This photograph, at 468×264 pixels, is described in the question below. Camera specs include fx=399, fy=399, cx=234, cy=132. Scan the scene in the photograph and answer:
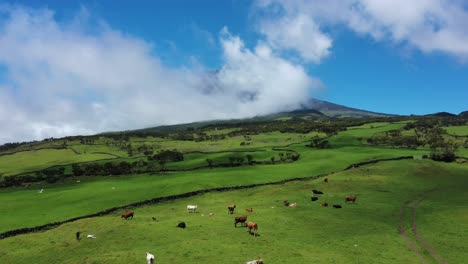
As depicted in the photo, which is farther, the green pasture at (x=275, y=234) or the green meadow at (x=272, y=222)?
the green meadow at (x=272, y=222)

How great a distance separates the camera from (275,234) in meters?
49.3

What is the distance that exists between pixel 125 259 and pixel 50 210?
51372mm

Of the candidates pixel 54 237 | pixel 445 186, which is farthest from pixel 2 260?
pixel 445 186

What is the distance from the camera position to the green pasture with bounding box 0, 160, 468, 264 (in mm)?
41594

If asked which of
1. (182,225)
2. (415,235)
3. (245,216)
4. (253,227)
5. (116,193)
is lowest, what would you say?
(415,235)

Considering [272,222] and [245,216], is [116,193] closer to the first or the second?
[245,216]

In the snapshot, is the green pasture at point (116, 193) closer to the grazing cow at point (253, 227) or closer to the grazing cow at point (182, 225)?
the grazing cow at point (182, 225)

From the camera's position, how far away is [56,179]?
5871 inches

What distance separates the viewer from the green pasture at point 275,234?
1638 inches

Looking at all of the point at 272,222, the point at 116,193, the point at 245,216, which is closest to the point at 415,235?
the point at 272,222

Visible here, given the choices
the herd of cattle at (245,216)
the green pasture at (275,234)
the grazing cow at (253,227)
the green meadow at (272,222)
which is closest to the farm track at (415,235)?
the green meadow at (272,222)

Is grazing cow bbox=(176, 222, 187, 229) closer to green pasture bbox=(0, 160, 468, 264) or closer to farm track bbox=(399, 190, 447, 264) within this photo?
green pasture bbox=(0, 160, 468, 264)

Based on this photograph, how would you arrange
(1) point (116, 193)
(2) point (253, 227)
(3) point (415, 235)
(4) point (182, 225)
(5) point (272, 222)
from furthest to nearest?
(1) point (116, 193) < (5) point (272, 222) < (4) point (182, 225) < (3) point (415, 235) < (2) point (253, 227)

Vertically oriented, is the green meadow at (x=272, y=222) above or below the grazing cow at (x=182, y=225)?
below
